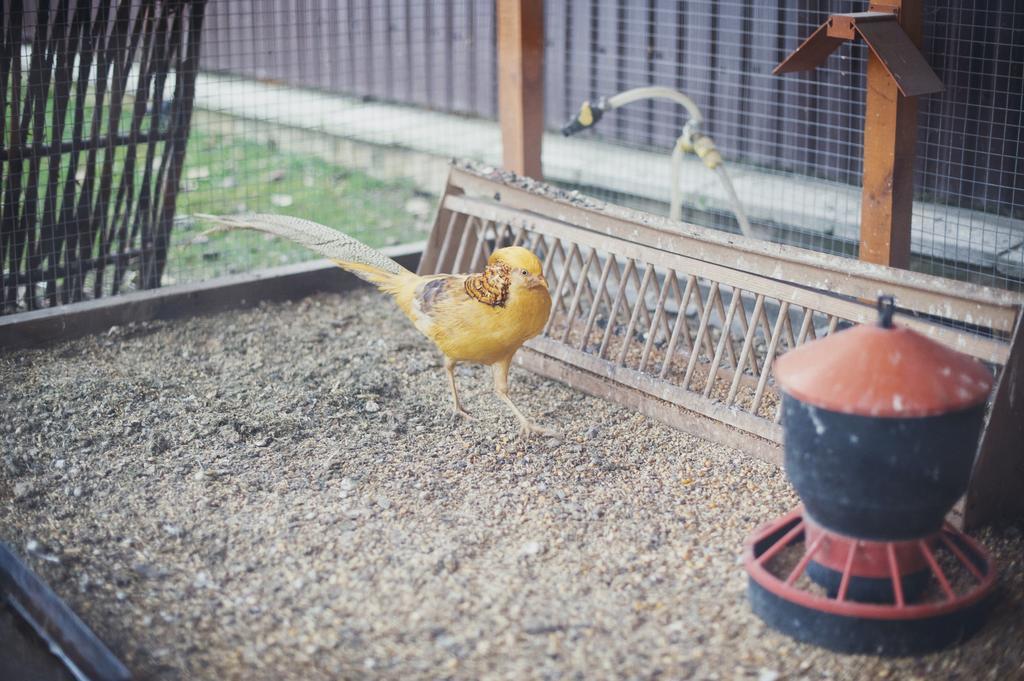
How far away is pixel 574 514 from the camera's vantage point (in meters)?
3.70

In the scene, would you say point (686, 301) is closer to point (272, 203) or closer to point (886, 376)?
point (886, 376)

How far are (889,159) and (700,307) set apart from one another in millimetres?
944

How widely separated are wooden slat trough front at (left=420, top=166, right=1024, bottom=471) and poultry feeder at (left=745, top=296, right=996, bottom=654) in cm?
69

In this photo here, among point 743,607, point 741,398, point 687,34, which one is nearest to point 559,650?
point 743,607

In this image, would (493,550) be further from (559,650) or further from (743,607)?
(743,607)

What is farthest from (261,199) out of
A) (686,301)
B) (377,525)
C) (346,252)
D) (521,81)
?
(377,525)

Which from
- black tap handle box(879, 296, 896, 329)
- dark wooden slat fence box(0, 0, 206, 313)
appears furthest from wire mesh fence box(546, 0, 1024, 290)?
dark wooden slat fence box(0, 0, 206, 313)

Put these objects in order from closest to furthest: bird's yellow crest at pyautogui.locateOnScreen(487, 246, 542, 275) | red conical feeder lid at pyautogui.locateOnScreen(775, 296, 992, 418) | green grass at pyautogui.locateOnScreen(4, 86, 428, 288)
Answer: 1. red conical feeder lid at pyautogui.locateOnScreen(775, 296, 992, 418)
2. bird's yellow crest at pyautogui.locateOnScreen(487, 246, 542, 275)
3. green grass at pyautogui.locateOnScreen(4, 86, 428, 288)

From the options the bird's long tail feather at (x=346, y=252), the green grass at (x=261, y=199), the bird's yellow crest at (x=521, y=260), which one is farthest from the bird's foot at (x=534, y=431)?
the green grass at (x=261, y=199)

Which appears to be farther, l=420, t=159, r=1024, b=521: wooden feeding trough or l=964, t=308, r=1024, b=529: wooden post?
l=420, t=159, r=1024, b=521: wooden feeding trough

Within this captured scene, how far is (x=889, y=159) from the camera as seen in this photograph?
4227 millimetres

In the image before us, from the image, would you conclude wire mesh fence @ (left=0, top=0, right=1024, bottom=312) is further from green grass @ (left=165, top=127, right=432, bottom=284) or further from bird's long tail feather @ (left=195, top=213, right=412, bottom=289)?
bird's long tail feather @ (left=195, top=213, right=412, bottom=289)

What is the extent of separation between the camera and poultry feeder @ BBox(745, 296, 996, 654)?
8.80 ft

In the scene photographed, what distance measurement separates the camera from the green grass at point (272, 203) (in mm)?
6633
